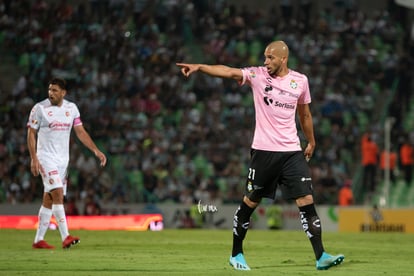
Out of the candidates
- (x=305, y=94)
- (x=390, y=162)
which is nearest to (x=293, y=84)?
(x=305, y=94)

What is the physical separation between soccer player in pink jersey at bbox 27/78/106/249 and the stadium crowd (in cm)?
1366

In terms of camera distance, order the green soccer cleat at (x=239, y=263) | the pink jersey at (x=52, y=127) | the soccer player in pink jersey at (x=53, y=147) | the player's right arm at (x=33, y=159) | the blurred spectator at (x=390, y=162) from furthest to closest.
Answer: the blurred spectator at (x=390, y=162), the pink jersey at (x=52, y=127), the soccer player in pink jersey at (x=53, y=147), the player's right arm at (x=33, y=159), the green soccer cleat at (x=239, y=263)

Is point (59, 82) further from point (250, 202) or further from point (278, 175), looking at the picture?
point (278, 175)

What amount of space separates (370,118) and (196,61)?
284 inches

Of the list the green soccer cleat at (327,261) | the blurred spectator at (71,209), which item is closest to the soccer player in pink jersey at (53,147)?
the green soccer cleat at (327,261)

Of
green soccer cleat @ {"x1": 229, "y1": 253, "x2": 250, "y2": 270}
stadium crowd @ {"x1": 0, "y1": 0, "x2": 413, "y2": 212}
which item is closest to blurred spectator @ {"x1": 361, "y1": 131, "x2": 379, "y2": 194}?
stadium crowd @ {"x1": 0, "y1": 0, "x2": 413, "y2": 212}

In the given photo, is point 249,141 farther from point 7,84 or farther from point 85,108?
point 7,84

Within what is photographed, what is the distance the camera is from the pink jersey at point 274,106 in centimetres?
1104

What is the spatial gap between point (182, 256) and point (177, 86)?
70.0ft

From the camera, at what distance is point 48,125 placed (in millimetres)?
14844

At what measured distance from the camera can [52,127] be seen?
14.9 metres

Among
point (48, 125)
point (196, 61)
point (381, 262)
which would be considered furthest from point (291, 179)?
point (196, 61)

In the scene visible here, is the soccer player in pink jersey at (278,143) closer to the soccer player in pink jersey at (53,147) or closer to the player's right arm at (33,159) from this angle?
the player's right arm at (33,159)

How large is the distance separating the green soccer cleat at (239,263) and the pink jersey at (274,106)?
4.37 ft
